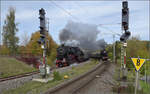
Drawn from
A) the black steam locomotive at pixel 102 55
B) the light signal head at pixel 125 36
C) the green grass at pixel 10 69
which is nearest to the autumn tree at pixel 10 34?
the green grass at pixel 10 69

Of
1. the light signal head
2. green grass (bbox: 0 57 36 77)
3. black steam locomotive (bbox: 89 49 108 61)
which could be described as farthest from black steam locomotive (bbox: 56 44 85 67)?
the light signal head

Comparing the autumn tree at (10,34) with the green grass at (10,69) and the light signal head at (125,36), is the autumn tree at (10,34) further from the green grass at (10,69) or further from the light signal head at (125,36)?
the light signal head at (125,36)

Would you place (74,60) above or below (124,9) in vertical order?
below

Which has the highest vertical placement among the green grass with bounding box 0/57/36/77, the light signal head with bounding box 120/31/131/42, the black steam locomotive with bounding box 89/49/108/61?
the light signal head with bounding box 120/31/131/42

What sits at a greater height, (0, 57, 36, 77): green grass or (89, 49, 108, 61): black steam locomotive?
(89, 49, 108, 61): black steam locomotive

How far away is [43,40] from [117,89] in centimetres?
740

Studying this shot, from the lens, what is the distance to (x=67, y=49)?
78.9 feet

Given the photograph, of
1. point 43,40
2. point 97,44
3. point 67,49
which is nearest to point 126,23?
point 43,40

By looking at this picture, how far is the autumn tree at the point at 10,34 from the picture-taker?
101 feet

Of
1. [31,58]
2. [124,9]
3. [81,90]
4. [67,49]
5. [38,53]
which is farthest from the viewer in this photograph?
[38,53]

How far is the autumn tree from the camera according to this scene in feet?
101

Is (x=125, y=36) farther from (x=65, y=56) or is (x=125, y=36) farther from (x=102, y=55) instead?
(x=102, y=55)

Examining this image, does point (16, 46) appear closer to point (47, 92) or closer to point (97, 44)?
point (97, 44)

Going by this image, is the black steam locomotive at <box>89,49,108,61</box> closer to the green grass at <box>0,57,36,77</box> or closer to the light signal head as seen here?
the green grass at <box>0,57,36,77</box>
